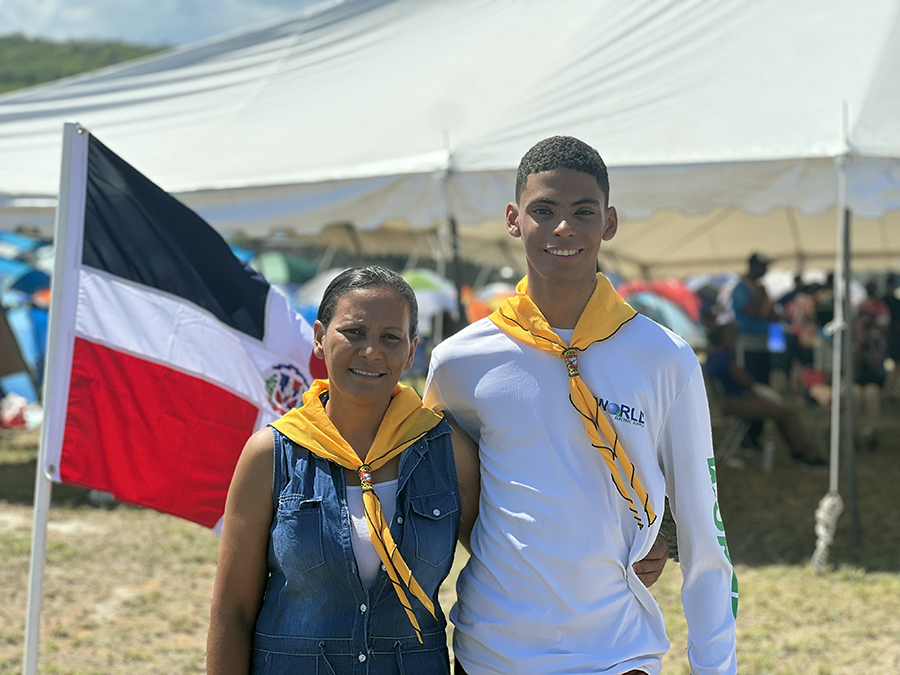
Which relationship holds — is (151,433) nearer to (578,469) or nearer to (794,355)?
(578,469)

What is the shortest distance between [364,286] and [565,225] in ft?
1.36

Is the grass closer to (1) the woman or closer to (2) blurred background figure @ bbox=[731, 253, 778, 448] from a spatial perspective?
(2) blurred background figure @ bbox=[731, 253, 778, 448]

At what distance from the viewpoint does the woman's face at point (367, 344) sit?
69.5 inches

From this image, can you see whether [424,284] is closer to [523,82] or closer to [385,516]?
[523,82]

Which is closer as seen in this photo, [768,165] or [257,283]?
[257,283]

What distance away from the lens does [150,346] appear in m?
2.84

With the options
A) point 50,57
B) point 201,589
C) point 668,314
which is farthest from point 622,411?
point 50,57

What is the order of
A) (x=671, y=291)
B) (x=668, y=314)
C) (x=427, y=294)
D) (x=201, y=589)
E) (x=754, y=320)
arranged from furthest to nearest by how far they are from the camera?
(x=671, y=291)
(x=668, y=314)
(x=427, y=294)
(x=754, y=320)
(x=201, y=589)

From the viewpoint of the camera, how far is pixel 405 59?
7.47 metres

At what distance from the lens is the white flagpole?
2670 millimetres

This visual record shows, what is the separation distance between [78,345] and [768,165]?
3955 millimetres

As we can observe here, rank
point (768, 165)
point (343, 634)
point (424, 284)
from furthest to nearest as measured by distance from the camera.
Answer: point (424, 284) < point (768, 165) < point (343, 634)

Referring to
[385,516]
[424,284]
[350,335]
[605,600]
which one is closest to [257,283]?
[350,335]

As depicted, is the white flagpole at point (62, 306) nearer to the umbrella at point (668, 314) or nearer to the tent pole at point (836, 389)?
the tent pole at point (836, 389)
